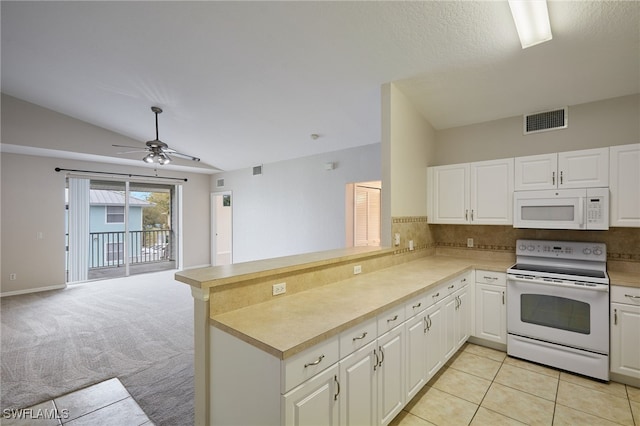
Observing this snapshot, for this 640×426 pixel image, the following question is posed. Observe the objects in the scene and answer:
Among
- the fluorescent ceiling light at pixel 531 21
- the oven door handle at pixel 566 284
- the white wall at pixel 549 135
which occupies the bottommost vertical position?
the oven door handle at pixel 566 284

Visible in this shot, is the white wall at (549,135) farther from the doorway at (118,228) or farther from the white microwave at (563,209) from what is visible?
the doorway at (118,228)

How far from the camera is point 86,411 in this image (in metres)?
2.24

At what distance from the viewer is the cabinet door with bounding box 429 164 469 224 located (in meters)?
3.62

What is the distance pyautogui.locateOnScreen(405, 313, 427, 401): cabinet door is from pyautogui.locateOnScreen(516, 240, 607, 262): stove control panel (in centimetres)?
183


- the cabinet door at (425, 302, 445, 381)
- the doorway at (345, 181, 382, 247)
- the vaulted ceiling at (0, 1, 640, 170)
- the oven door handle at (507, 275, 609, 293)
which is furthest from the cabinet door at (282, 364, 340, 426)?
the doorway at (345, 181, 382, 247)

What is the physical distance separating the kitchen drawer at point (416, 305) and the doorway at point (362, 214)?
2.91 m

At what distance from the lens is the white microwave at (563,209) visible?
272 cm

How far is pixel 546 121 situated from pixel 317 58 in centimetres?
269

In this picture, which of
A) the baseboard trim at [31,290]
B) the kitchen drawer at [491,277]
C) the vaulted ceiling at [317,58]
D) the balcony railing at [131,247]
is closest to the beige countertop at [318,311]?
the kitchen drawer at [491,277]

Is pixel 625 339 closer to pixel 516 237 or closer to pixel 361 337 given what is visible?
pixel 516 237

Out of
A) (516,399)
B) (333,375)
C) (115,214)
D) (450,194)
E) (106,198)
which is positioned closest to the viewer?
(333,375)

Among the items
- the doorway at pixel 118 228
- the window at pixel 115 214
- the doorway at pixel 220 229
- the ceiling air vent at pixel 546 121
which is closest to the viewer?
the ceiling air vent at pixel 546 121

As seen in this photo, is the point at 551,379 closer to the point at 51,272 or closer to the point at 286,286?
the point at 286,286

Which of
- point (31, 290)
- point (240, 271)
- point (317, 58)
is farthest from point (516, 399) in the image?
point (31, 290)
